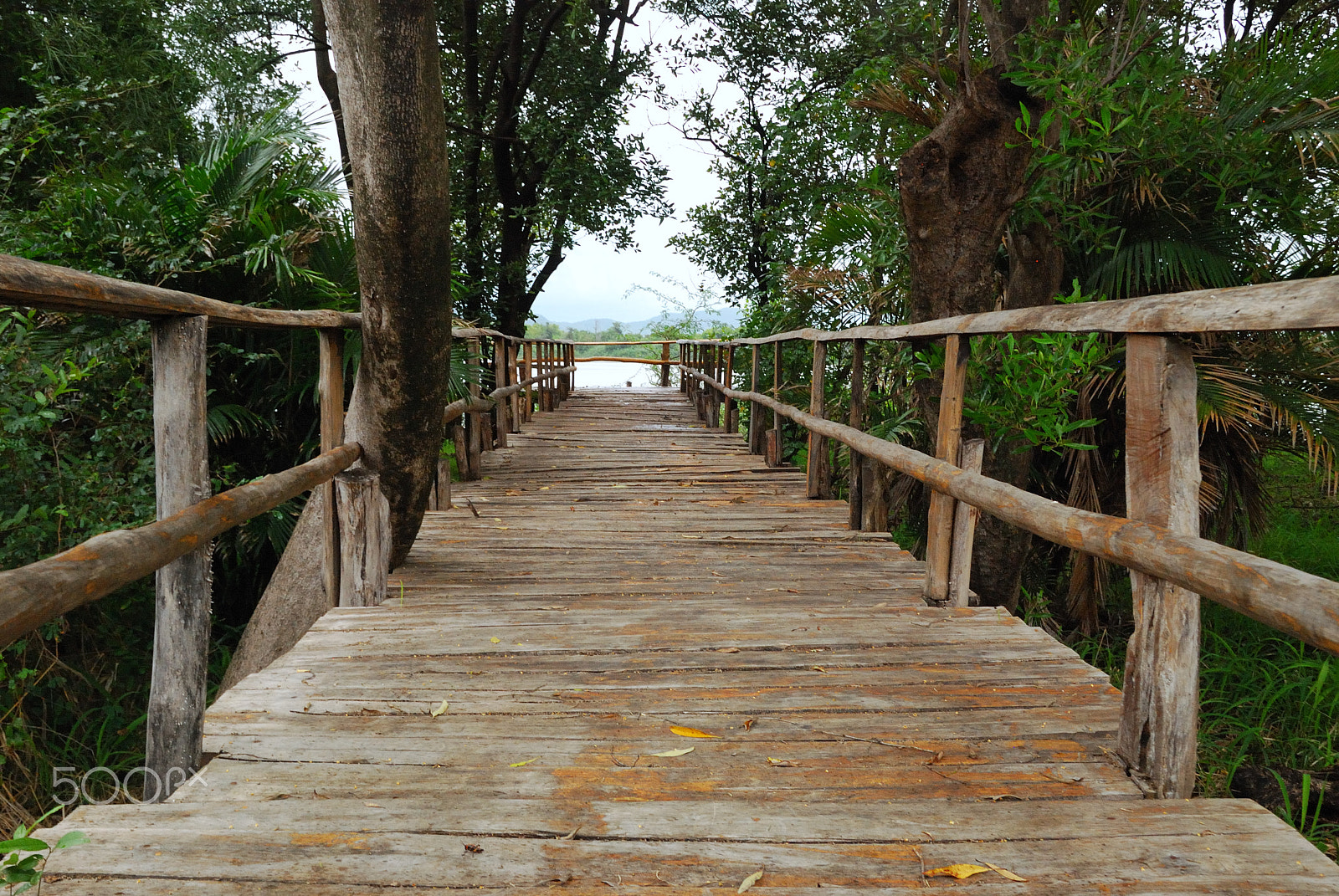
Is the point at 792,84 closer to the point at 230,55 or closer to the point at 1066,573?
the point at 230,55

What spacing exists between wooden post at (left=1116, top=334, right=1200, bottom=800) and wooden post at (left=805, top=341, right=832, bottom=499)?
357 cm

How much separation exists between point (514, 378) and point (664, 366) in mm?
12980

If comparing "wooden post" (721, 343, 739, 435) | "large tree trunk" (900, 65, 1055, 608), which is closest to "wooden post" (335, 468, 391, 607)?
"large tree trunk" (900, 65, 1055, 608)

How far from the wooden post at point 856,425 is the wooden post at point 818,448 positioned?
68 centimetres


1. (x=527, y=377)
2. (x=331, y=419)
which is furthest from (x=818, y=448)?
(x=527, y=377)

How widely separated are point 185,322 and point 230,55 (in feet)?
37.0

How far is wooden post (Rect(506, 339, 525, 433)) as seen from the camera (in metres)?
8.93

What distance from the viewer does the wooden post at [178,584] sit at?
7.07 feet

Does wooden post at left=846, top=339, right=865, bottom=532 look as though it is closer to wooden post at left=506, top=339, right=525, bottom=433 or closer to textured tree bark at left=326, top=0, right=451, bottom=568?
textured tree bark at left=326, top=0, right=451, bottom=568

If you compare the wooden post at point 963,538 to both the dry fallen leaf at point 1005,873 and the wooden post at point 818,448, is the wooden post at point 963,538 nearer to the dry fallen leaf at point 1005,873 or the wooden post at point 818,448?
the dry fallen leaf at point 1005,873

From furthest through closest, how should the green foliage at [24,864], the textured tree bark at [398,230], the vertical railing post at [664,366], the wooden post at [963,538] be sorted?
1. the vertical railing post at [664,366]
2. the textured tree bark at [398,230]
3. the wooden post at [963,538]
4. the green foliage at [24,864]

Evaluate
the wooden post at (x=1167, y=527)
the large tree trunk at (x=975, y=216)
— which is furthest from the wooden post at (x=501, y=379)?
the wooden post at (x=1167, y=527)

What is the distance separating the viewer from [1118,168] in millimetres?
5504

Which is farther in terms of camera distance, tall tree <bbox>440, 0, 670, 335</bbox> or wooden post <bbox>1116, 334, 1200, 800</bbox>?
tall tree <bbox>440, 0, 670, 335</bbox>
